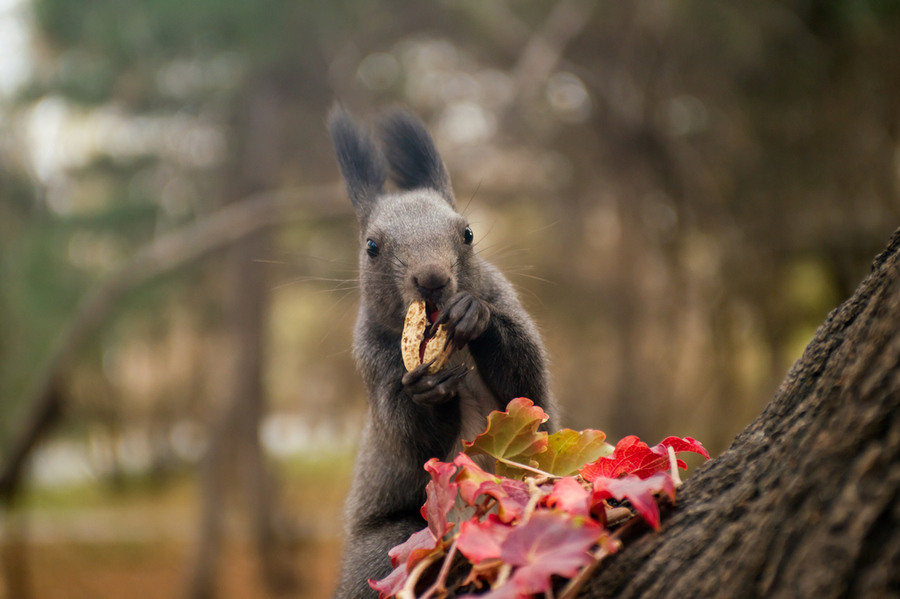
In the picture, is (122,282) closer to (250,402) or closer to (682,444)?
(250,402)

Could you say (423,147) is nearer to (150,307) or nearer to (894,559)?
(894,559)

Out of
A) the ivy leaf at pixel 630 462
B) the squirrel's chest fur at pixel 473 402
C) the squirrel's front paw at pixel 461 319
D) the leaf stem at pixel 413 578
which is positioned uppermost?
the squirrel's front paw at pixel 461 319

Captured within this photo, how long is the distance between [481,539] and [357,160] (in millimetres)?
1886

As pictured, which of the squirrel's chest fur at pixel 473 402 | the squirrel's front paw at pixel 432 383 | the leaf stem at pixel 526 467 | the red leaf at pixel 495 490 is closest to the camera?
the red leaf at pixel 495 490

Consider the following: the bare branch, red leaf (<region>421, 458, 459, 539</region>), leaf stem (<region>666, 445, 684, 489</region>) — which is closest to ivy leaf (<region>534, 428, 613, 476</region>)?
leaf stem (<region>666, 445, 684, 489</region>)

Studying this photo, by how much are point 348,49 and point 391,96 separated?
0.65 meters

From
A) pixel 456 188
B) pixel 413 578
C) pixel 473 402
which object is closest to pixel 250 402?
pixel 456 188

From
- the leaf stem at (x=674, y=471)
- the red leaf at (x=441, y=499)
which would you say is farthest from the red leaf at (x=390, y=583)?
the leaf stem at (x=674, y=471)

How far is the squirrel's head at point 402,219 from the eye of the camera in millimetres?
2164

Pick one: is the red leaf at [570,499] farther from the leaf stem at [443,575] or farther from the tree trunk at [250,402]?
the tree trunk at [250,402]

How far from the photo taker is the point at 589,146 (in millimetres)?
7004

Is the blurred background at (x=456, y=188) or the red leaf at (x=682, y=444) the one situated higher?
the blurred background at (x=456, y=188)

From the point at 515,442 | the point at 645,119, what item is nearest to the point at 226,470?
the point at 645,119

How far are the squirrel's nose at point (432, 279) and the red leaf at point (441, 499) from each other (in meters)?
0.89
